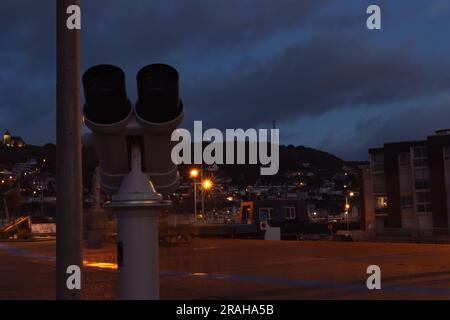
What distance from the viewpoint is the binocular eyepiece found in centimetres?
415

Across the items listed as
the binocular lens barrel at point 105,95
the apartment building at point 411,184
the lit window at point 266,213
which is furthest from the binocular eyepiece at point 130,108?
the lit window at point 266,213

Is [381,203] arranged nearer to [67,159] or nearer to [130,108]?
[67,159]

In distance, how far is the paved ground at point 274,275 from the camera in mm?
10062

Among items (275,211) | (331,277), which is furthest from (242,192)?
(331,277)

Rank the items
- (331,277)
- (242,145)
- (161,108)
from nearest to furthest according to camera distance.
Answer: (161,108) → (242,145) → (331,277)

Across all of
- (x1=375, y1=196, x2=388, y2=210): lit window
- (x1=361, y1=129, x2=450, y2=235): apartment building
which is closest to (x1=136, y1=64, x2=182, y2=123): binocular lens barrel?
(x1=361, y1=129, x2=450, y2=235): apartment building

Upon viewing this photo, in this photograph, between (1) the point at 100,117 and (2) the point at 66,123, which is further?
(2) the point at 66,123

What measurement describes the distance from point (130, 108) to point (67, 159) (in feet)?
2.54

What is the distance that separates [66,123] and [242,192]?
608 feet

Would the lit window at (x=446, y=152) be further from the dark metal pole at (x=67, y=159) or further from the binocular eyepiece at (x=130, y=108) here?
the binocular eyepiece at (x=130, y=108)

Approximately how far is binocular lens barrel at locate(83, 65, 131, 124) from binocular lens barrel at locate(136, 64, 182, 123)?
0.12 m

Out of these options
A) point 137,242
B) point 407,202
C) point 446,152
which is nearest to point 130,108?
point 137,242
